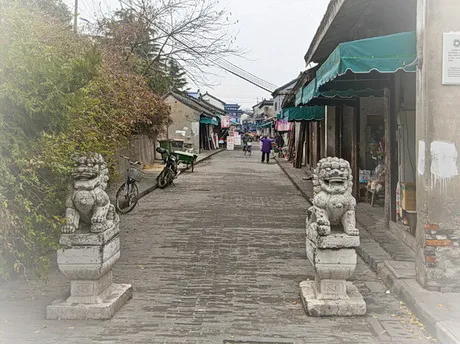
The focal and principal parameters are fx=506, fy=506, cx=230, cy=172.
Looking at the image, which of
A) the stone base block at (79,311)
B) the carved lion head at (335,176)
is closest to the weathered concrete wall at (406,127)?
the carved lion head at (335,176)

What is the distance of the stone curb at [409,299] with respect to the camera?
4336 millimetres

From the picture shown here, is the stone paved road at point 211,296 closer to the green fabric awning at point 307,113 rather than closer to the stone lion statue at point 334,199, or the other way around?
the stone lion statue at point 334,199

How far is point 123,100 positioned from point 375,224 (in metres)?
6.39

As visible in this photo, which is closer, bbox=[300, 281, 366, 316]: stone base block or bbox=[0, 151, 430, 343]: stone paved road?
bbox=[0, 151, 430, 343]: stone paved road

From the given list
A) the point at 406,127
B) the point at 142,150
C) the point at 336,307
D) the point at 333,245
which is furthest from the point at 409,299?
the point at 142,150

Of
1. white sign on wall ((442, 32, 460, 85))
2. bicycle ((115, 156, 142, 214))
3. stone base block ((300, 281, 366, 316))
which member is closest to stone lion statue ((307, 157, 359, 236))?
stone base block ((300, 281, 366, 316))

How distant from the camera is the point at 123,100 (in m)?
11.9

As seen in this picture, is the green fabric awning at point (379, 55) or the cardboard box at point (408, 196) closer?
the green fabric awning at point (379, 55)

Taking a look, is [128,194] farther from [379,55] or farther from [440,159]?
[440,159]

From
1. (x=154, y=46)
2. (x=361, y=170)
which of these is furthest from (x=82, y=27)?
(x=361, y=170)

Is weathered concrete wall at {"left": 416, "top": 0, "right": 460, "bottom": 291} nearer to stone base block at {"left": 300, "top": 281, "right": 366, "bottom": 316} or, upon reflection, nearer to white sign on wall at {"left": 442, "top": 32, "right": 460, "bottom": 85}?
white sign on wall at {"left": 442, "top": 32, "right": 460, "bottom": 85}

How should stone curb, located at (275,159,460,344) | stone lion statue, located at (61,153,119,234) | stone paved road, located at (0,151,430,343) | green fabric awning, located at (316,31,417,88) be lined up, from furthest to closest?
green fabric awning, located at (316,31,417,88) → stone lion statue, located at (61,153,119,234) → stone paved road, located at (0,151,430,343) → stone curb, located at (275,159,460,344)

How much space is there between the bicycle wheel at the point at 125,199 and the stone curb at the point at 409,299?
18.9ft

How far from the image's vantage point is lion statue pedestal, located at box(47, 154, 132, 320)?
499cm
